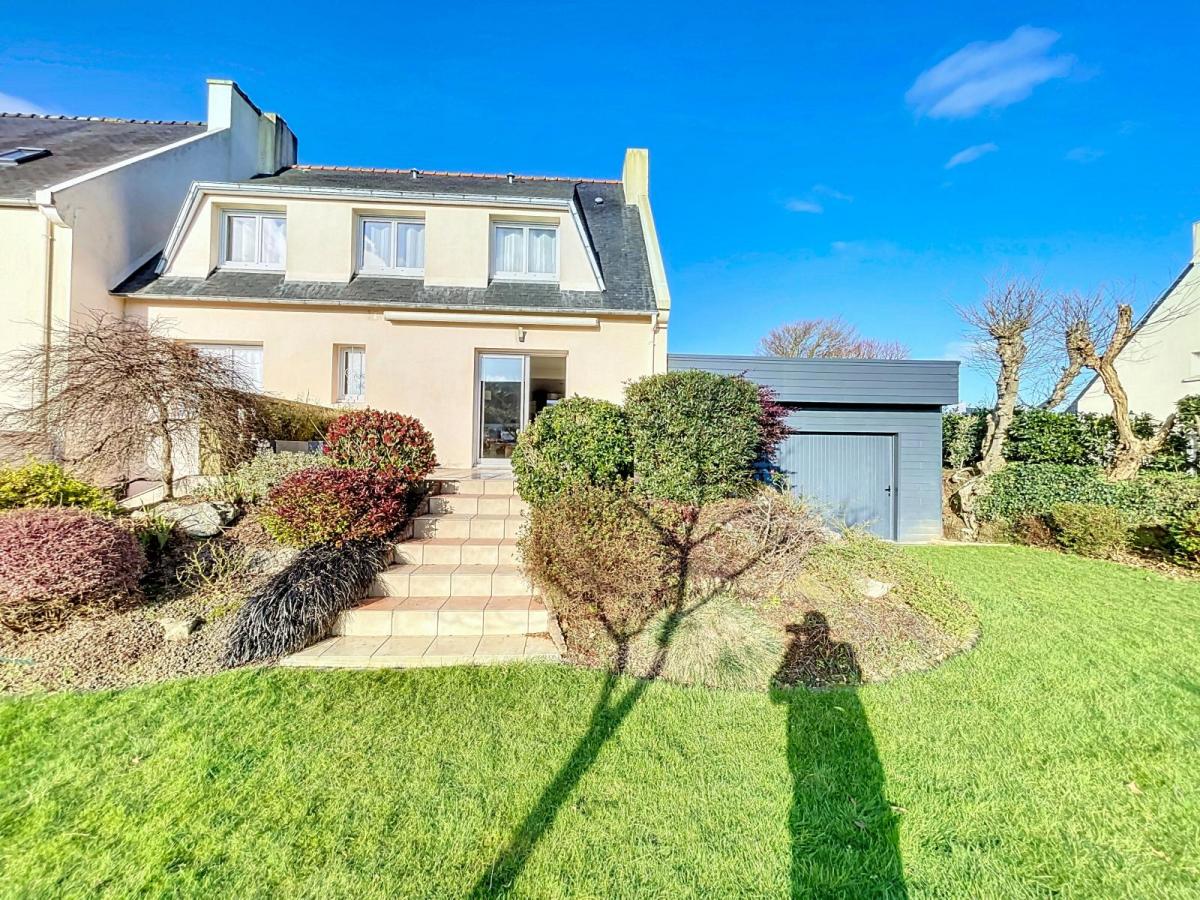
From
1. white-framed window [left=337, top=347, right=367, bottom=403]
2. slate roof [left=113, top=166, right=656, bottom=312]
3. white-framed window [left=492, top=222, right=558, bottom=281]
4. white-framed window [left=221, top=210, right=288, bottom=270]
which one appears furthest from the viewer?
white-framed window [left=492, top=222, right=558, bottom=281]

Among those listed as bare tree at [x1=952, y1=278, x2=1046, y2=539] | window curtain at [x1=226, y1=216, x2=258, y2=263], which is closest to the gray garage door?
bare tree at [x1=952, y1=278, x2=1046, y2=539]

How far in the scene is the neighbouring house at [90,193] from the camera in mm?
7117

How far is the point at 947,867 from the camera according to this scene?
6.57 ft

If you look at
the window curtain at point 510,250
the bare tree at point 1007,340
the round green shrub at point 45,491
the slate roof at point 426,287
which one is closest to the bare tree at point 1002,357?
the bare tree at point 1007,340

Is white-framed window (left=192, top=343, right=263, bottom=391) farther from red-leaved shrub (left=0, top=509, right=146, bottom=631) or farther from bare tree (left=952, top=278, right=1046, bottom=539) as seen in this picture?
bare tree (left=952, top=278, right=1046, bottom=539)

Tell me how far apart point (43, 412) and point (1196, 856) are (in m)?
9.92

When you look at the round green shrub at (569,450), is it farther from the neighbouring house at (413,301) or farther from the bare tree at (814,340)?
the bare tree at (814,340)

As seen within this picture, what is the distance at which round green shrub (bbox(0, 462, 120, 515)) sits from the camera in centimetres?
428

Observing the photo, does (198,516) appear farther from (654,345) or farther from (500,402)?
(654,345)

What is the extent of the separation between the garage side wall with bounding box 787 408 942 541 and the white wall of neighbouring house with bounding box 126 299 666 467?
11.7 feet

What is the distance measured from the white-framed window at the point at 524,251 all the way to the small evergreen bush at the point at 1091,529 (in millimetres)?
9872

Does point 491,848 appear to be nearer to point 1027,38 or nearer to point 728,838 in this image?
point 728,838

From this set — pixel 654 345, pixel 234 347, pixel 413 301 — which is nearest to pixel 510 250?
pixel 413 301

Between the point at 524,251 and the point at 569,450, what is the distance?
18.5 ft
